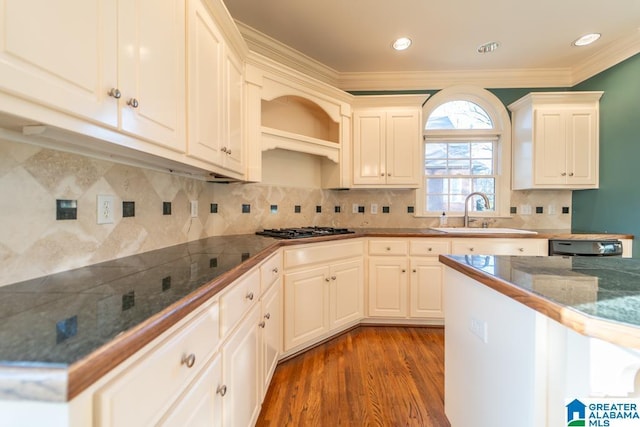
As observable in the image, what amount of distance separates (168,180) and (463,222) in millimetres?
3049

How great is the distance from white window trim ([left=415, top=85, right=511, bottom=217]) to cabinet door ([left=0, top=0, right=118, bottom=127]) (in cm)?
302

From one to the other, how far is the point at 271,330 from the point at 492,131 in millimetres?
3262

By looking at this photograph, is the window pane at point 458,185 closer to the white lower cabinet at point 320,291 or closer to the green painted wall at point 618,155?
the green painted wall at point 618,155

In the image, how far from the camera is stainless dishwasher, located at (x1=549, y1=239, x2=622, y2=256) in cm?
249

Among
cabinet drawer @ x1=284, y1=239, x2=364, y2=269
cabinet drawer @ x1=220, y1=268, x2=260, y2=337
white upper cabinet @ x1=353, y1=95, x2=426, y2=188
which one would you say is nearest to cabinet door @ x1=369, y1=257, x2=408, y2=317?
cabinet drawer @ x1=284, y1=239, x2=364, y2=269

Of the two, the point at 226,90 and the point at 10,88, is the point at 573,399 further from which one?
the point at 226,90

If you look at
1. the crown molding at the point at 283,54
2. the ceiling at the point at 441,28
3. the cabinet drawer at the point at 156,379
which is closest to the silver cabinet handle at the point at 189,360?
the cabinet drawer at the point at 156,379

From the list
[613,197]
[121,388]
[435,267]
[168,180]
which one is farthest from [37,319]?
[613,197]

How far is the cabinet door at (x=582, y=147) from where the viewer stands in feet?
9.59

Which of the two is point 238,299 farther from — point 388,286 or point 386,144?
point 386,144

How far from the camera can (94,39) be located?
0.82 metres

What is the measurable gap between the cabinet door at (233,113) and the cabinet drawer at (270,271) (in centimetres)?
66

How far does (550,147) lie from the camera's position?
9.70 ft

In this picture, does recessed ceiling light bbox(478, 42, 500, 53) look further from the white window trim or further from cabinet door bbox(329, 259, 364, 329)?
cabinet door bbox(329, 259, 364, 329)
